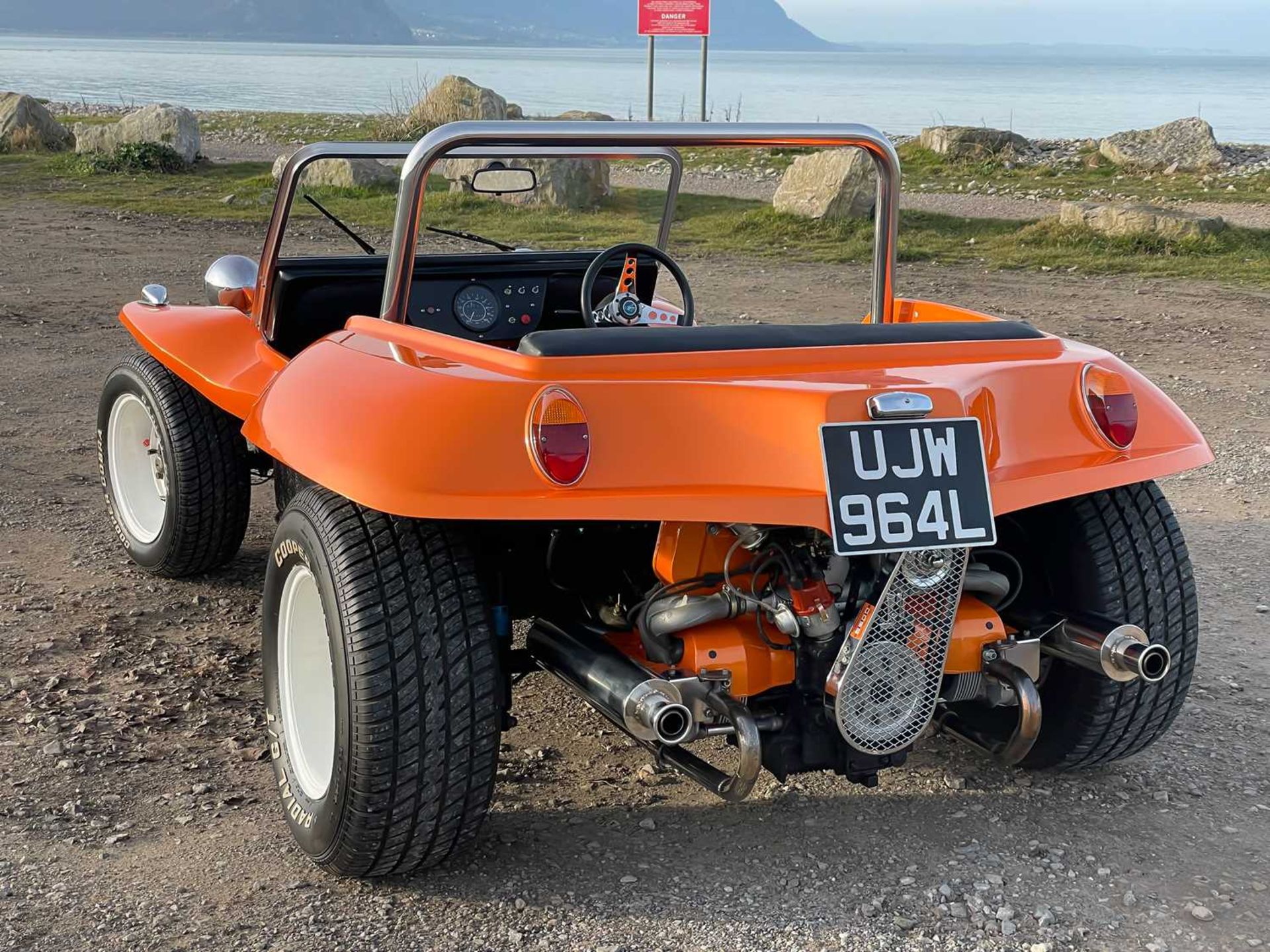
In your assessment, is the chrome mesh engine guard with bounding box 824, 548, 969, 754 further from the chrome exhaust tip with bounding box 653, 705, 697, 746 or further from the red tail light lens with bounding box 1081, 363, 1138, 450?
the red tail light lens with bounding box 1081, 363, 1138, 450

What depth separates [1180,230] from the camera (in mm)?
13617

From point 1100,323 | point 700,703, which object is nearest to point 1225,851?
point 700,703

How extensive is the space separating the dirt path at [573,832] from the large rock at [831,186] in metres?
9.91

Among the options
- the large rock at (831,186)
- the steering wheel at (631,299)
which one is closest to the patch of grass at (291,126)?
the large rock at (831,186)

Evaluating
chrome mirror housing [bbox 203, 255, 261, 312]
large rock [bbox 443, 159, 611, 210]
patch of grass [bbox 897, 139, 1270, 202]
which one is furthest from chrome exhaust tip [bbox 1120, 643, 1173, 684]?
patch of grass [bbox 897, 139, 1270, 202]

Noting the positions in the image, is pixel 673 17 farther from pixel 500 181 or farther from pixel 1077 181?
pixel 500 181

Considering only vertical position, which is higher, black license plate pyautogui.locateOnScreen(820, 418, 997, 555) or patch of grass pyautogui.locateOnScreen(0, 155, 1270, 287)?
black license plate pyautogui.locateOnScreen(820, 418, 997, 555)

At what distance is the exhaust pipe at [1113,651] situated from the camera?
314 cm

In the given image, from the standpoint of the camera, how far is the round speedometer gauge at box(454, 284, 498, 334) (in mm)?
4738

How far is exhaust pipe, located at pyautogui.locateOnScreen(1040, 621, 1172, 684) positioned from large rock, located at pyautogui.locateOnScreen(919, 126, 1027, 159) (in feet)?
60.8

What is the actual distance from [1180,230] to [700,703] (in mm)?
12100

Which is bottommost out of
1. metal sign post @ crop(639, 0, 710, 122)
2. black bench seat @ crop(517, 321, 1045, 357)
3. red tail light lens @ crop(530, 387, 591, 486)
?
red tail light lens @ crop(530, 387, 591, 486)

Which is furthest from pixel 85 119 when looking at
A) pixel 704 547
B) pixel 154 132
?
pixel 704 547

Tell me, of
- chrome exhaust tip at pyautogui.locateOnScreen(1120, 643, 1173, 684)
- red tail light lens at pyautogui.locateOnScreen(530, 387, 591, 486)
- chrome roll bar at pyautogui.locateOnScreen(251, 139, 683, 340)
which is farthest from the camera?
chrome roll bar at pyautogui.locateOnScreen(251, 139, 683, 340)
